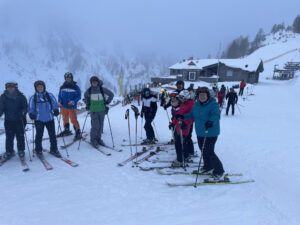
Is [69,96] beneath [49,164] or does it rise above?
above

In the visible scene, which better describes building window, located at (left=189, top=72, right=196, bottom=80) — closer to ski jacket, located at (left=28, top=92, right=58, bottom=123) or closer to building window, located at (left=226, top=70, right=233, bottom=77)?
building window, located at (left=226, top=70, right=233, bottom=77)

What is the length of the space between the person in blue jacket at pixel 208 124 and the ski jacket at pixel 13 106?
4.50 m

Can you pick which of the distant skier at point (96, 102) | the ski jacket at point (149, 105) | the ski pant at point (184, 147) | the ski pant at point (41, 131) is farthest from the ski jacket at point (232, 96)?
the ski pant at point (41, 131)

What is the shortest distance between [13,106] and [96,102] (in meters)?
2.22


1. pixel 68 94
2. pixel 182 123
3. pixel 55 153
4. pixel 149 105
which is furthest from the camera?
pixel 68 94

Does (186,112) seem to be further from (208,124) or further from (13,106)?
(13,106)

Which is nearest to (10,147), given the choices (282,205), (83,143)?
(83,143)

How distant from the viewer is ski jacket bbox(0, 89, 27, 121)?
4.80 metres

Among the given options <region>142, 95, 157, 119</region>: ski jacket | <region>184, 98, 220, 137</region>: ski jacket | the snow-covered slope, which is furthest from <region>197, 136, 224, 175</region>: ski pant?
<region>142, 95, 157, 119</region>: ski jacket

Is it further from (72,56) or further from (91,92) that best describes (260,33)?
(91,92)

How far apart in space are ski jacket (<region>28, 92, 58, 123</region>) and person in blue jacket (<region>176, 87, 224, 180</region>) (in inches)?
152

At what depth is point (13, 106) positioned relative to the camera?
15.9 ft

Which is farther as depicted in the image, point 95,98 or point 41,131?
point 95,98

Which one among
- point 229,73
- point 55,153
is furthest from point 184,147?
point 229,73
